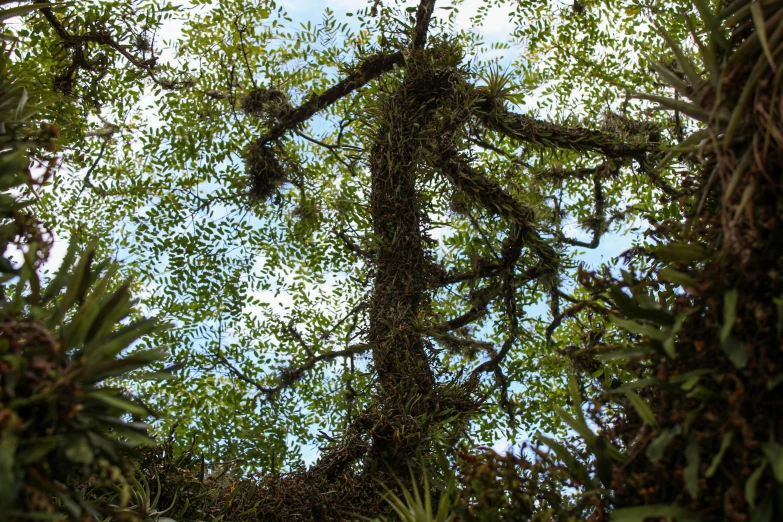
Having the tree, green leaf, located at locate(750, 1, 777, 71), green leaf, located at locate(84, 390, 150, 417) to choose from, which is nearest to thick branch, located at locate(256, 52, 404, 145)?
the tree

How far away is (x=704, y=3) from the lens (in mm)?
1672

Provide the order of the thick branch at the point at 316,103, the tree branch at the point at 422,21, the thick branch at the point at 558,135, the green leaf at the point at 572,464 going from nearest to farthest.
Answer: the green leaf at the point at 572,464
the thick branch at the point at 558,135
the tree branch at the point at 422,21
the thick branch at the point at 316,103

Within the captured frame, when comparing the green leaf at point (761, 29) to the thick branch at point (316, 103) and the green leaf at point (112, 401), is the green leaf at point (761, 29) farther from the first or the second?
the thick branch at point (316, 103)

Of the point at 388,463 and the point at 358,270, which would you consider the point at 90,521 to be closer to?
the point at 388,463

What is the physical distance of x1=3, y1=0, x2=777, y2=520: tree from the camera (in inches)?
113

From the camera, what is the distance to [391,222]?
3643 mm

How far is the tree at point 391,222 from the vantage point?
9.45 feet

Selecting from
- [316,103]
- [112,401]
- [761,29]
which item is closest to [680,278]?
[761,29]

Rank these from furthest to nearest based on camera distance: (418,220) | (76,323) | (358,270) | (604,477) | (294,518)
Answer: (358,270) < (418,220) < (294,518) < (604,477) < (76,323)

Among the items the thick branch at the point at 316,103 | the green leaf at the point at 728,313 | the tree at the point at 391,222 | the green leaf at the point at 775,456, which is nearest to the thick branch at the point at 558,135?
the tree at the point at 391,222

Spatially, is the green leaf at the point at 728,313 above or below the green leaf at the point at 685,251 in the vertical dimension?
below

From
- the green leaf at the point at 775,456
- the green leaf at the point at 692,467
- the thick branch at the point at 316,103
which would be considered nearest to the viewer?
the green leaf at the point at 775,456

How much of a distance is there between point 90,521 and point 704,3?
214cm

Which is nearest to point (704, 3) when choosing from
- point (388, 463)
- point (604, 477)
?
point (604, 477)
